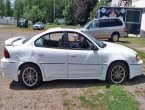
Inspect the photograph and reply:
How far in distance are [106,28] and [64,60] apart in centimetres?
1661

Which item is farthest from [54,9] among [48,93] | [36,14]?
[48,93]

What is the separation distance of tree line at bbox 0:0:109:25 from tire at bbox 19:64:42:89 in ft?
184

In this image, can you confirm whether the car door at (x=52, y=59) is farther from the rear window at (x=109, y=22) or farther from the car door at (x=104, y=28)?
the rear window at (x=109, y=22)

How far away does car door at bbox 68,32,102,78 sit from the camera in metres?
9.05

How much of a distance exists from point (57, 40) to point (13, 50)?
1.23 metres

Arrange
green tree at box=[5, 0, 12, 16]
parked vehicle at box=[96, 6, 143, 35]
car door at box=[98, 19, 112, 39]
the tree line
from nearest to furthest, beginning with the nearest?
car door at box=[98, 19, 112, 39], parked vehicle at box=[96, 6, 143, 35], the tree line, green tree at box=[5, 0, 12, 16]

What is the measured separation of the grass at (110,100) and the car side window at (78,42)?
55.1 inches

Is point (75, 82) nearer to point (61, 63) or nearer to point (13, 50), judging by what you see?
point (61, 63)

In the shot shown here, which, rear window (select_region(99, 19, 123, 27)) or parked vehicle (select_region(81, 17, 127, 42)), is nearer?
parked vehicle (select_region(81, 17, 127, 42))

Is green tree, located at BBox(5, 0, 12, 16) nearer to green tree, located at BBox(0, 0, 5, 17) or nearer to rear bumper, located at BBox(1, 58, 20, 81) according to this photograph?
green tree, located at BBox(0, 0, 5, 17)

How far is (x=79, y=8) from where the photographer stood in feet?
241

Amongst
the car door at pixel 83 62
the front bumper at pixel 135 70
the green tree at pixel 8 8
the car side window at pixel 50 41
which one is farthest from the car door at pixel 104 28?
the green tree at pixel 8 8

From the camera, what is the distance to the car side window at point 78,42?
30.3 feet

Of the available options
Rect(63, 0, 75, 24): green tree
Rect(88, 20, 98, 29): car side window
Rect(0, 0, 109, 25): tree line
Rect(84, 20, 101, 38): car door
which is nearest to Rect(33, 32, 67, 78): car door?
Rect(84, 20, 101, 38): car door
